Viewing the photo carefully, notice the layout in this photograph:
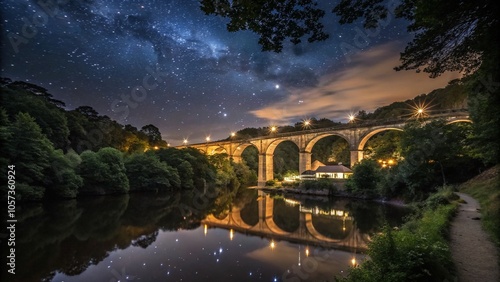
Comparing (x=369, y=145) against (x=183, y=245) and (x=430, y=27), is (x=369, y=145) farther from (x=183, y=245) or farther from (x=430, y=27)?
(x=430, y=27)

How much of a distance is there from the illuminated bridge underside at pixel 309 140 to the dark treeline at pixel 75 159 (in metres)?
7.82

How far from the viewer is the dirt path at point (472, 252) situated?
17.2ft

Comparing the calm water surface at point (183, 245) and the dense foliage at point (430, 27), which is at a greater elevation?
the dense foliage at point (430, 27)

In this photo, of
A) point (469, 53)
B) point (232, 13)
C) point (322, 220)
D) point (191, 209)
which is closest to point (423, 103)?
point (322, 220)

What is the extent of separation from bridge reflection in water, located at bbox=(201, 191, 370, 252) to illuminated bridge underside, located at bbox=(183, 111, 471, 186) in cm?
1886

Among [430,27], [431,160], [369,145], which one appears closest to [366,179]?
[431,160]

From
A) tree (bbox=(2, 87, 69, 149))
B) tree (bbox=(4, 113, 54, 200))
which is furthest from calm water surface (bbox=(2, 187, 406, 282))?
tree (bbox=(2, 87, 69, 149))

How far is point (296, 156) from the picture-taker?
237 feet

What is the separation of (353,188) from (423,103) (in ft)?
119

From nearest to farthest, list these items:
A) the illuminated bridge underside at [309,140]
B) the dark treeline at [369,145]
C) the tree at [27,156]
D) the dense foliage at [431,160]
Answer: the tree at [27,156], the dense foliage at [431,160], the illuminated bridge underside at [309,140], the dark treeline at [369,145]

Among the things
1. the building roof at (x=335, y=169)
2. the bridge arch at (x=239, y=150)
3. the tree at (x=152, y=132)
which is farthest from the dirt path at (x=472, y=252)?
the tree at (x=152, y=132)

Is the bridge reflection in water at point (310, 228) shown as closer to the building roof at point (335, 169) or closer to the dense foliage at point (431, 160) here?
the dense foliage at point (431, 160)

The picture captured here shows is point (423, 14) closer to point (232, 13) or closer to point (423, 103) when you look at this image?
point (232, 13)

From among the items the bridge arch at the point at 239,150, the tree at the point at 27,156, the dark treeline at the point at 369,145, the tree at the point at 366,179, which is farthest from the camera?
the bridge arch at the point at 239,150
